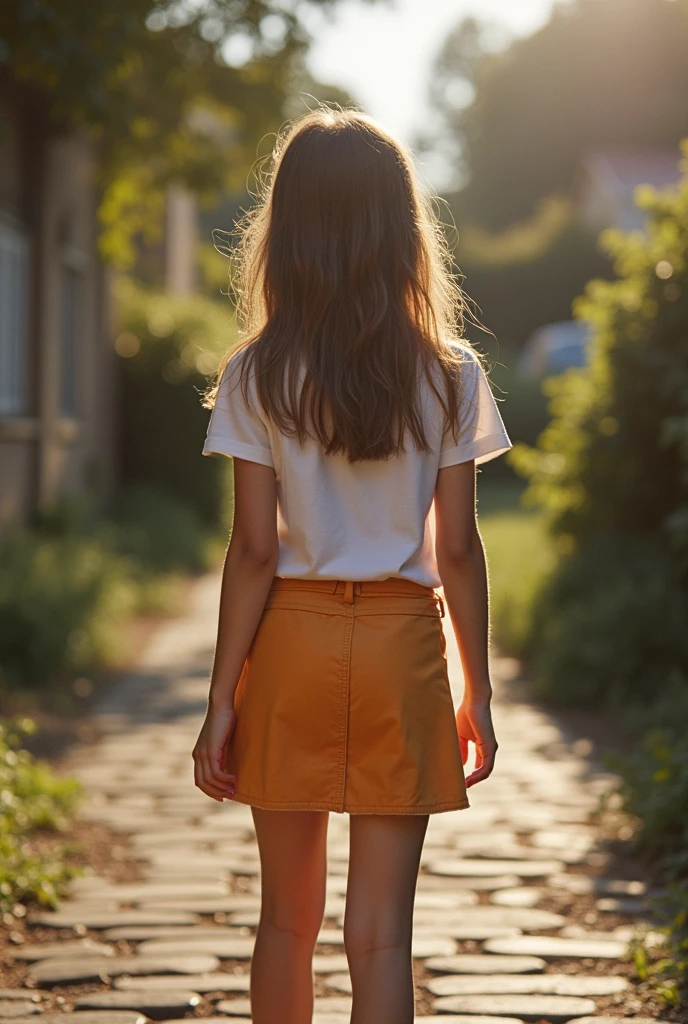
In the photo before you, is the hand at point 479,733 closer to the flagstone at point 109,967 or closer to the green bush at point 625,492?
the flagstone at point 109,967

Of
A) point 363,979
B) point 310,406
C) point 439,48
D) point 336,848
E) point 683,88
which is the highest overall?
point 439,48

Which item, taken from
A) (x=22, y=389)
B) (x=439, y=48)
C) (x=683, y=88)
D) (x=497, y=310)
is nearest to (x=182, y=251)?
(x=22, y=389)

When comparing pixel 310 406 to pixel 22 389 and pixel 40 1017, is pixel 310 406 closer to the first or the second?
pixel 40 1017

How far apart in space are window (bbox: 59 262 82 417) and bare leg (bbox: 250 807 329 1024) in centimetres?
1092

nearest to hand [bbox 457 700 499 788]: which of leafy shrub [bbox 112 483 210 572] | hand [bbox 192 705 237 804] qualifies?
hand [bbox 192 705 237 804]

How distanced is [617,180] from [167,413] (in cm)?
3099

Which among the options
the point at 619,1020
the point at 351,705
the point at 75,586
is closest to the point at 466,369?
the point at 351,705

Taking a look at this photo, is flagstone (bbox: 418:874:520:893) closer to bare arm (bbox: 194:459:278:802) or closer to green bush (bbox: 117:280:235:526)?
bare arm (bbox: 194:459:278:802)

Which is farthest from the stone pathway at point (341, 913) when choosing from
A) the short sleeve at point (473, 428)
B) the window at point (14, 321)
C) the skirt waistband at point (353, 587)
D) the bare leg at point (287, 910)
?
the window at point (14, 321)

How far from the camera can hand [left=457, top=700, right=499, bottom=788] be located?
2.56 meters

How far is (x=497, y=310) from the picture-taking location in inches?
1518

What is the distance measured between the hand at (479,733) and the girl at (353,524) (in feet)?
0.35

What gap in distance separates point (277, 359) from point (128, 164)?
10.8 meters

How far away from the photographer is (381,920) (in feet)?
7.90
